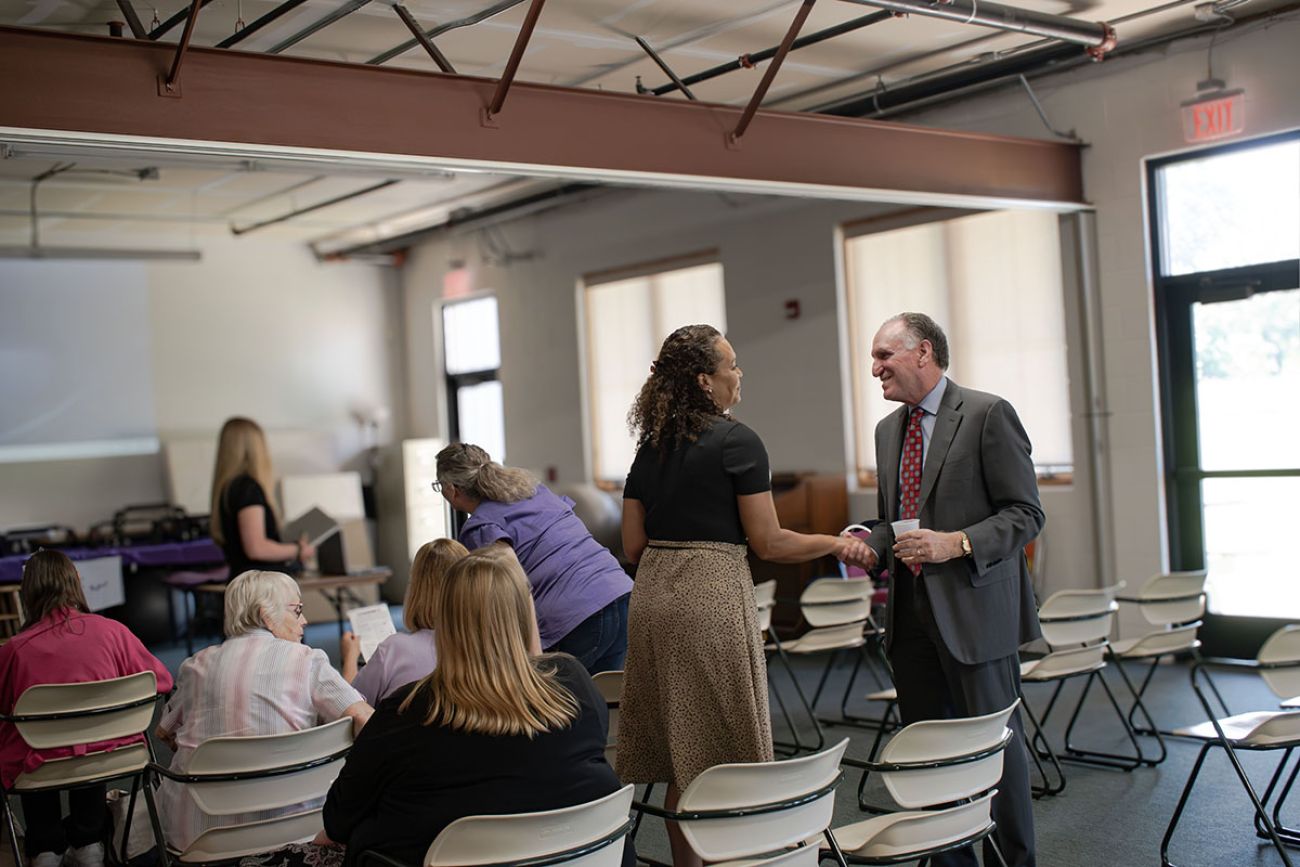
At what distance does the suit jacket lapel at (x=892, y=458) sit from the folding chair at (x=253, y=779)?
1.59 m

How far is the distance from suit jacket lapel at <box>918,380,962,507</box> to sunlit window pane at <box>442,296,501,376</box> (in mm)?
8859

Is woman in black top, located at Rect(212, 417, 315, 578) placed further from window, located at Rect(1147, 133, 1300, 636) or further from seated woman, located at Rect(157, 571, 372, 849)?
window, located at Rect(1147, 133, 1300, 636)

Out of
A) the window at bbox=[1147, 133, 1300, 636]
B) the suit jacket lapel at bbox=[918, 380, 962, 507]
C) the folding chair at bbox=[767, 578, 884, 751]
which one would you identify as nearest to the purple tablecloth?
the folding chair at bbox=[767, 578, 884, 751]

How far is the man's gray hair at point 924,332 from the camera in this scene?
3.46 meters

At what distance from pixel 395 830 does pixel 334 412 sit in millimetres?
10936

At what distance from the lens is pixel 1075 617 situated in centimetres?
517

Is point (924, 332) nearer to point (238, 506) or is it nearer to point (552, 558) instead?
point (552, 558)

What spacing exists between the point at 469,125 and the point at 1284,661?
3.45 meters

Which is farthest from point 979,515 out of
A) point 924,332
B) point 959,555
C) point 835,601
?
point 835,601

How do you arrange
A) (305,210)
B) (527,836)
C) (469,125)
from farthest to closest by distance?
1. (305,210)
2. (469,125)
3. (527,836)

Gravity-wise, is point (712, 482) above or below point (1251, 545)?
above

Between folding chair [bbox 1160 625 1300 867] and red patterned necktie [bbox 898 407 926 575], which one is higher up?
red patterned necktie [bbox 898 407 926 575]

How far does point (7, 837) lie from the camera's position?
4.99m

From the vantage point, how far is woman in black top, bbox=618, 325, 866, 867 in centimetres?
316
